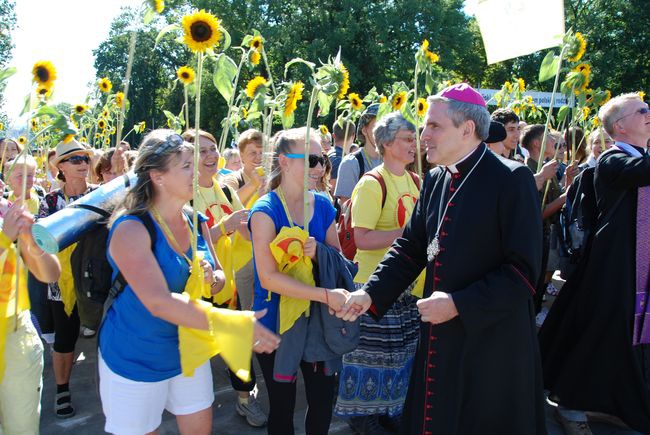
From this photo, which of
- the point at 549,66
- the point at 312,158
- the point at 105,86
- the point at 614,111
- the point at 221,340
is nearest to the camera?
the point at 221,340

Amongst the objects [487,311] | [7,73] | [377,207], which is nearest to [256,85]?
[377,207]

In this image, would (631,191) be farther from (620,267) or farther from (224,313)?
(224,313)

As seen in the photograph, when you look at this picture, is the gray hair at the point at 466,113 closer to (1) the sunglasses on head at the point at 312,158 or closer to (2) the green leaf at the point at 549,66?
(1) the sunglasses on head at the point at 312,158

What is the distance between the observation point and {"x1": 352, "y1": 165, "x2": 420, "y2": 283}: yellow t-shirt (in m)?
3.55

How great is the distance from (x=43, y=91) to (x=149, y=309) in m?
1.54

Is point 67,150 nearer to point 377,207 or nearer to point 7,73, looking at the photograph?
point 7,73

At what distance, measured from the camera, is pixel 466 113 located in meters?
2.49

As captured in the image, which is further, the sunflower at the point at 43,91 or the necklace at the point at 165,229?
the sunflower at the point at 43,91

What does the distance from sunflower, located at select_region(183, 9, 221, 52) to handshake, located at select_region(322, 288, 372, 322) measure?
4.17ft

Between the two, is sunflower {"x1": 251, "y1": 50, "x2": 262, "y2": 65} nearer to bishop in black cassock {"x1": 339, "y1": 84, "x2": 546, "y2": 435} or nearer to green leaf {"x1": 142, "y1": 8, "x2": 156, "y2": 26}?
green leaf {"x1": 142, "y1": 8, "x2": 156, "y2": 26}

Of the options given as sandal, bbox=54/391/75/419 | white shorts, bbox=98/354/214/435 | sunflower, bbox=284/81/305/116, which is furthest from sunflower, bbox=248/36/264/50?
sandal, bbox=54/391/75/419

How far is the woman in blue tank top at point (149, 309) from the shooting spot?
8.07ft

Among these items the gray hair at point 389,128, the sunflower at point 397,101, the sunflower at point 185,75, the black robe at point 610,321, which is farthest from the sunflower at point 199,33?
the black robe at point 610,321

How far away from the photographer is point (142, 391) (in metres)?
2.58
